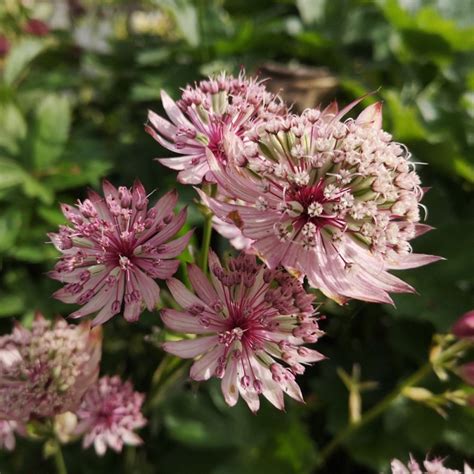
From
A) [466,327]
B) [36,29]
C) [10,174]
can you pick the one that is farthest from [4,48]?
[466,327]

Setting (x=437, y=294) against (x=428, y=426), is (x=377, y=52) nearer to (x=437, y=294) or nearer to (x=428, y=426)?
(x=437, y=294)

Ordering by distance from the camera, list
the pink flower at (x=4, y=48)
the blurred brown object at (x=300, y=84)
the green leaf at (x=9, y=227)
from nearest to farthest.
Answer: the green leaf at (x=9, y=227) → the blurred brown object at (x=300, y=84) → the pink flower at (x=4, y=48)

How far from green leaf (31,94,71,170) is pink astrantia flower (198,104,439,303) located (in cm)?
70

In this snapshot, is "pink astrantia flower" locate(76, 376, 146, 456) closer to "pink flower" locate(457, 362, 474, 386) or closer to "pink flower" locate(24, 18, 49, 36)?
"pink flower" locate(457, 362, 474, 386)

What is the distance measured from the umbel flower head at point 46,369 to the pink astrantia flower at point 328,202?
0.93 ft

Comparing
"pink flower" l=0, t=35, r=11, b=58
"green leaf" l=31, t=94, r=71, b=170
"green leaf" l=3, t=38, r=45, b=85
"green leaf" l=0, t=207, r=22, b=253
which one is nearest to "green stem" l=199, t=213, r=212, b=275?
"green leaf" l=0, t=207, r=22, b=253

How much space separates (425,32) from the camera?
4.17 feet

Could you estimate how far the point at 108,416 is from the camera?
2.68 ft

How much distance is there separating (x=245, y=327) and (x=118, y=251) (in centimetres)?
16

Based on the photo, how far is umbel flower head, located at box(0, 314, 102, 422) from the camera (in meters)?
0.70

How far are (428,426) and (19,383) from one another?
73 cm

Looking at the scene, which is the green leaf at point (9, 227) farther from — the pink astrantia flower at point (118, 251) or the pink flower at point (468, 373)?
the pink flower at point (468, 373)

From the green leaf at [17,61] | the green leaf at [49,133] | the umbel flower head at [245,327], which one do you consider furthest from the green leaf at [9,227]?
the umbel flower head at [245,327]

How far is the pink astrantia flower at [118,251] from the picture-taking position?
609mm
